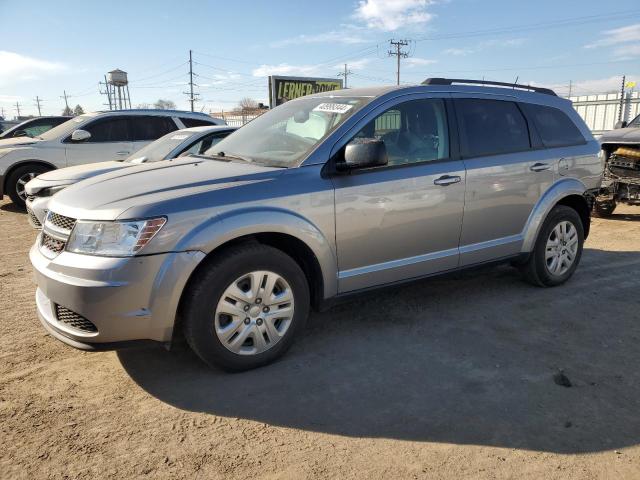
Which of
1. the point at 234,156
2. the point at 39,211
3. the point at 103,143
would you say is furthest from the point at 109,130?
the point at 234,156

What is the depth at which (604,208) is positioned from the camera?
8.88 metres

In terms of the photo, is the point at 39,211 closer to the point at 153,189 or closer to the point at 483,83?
the point at 153,189

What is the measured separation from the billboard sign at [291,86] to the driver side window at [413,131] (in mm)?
18349

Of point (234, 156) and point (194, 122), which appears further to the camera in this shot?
point (194, 122)

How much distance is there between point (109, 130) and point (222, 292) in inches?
307

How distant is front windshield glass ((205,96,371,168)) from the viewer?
368 cm

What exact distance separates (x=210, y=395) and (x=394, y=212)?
Answer: 5.81ft

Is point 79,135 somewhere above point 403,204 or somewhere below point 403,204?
above

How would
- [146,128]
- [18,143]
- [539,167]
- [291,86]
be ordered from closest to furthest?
[539,167], [18,143], [146,128], [291,86]

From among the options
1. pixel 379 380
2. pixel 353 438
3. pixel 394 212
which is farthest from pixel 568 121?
pixel 353 438

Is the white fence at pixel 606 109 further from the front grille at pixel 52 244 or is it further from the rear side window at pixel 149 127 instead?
the front grille at pixel 52 244

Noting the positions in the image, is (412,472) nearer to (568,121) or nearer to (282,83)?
(568,121)

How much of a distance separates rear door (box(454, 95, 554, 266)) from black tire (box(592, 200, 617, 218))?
487 cm

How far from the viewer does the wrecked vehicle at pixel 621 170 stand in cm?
835
